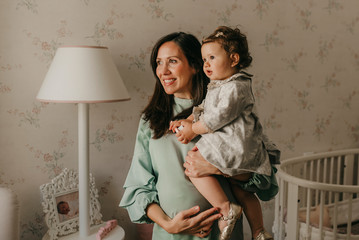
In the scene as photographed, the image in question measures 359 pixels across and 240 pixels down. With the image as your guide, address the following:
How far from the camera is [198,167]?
4.38 feet

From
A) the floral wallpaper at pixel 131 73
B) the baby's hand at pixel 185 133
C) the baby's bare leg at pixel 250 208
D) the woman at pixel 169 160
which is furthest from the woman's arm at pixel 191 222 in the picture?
the floral wallpaper at pixel 131 73

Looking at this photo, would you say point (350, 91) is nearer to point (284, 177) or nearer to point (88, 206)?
point (284, 177)

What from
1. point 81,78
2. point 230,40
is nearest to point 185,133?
point 230,40

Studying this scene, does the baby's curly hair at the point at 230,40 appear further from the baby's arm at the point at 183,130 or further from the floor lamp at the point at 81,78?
the floor lamp at the point at 81,78

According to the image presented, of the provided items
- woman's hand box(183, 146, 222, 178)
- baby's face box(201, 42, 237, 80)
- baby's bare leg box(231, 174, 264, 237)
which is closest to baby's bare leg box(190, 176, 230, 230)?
woman's hand box(183, 146, 222, 178)

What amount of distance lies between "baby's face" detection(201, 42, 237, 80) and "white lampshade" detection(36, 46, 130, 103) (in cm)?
49

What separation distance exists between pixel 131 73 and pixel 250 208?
0.98 meters

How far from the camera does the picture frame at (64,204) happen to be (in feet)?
5.84

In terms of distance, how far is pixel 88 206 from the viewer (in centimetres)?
176

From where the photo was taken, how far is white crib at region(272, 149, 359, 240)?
206 cm

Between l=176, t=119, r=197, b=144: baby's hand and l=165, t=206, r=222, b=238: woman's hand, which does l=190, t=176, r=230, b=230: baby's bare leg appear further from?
l=176, t=119, r=197, b=144: baby's hand

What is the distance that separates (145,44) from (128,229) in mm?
1007

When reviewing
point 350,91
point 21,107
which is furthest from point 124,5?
point 350,91

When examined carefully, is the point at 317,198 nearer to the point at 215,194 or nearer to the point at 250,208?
the point at 250,208
